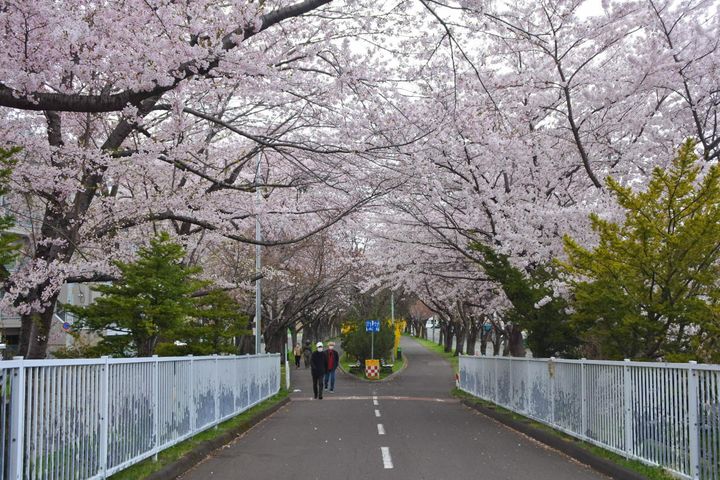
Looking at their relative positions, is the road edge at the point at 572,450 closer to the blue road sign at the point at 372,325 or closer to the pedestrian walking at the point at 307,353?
the blue road sign at the point at 372,325

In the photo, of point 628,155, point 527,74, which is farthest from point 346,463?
point 628,155

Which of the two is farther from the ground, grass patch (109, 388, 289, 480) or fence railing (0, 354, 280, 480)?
fence railing (0, 354, 280, 480)

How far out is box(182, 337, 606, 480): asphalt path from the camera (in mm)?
10148

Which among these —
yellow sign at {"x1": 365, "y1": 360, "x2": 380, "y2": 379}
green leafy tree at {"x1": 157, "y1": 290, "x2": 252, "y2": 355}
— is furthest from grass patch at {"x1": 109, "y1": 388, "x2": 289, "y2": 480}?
yellow sign at {"x1": 365, "y1": 360, "x2": 380, "y2": 379}

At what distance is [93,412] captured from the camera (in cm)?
775

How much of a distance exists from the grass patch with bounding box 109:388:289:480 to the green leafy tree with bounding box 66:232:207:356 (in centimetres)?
227

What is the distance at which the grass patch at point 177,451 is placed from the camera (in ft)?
28.8

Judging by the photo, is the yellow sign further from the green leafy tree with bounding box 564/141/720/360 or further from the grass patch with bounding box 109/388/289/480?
the green leafy tree with bounding box 564/141/720/360

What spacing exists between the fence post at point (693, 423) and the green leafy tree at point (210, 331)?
40.1 feet

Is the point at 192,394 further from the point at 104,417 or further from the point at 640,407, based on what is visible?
the point at 640,407

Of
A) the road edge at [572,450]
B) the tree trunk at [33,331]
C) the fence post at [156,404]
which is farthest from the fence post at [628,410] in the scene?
the tree trunk at [33,331]

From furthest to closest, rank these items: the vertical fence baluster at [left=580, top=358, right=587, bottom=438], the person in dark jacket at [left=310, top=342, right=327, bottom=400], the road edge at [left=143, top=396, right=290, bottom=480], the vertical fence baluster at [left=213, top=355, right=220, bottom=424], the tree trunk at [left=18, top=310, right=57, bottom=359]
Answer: the person in dark jacket at [left=310, top=342, right=327, bottom=400], the vertical fence baluster at [left=213, top=355, right=220, bottom=424], the tree trunk at [left=18, top=310, right=57, bottom=359], the vertical fence baluster at [left=580, top=358, right=587, bottom=438], the road edge at [left=143, top=396, right=290, bottom=480]

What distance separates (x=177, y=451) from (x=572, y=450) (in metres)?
6.04

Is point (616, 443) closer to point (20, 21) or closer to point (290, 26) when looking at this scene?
point (290, 26)
